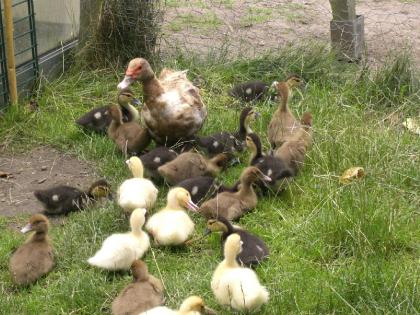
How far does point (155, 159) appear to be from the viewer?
6.71 meters

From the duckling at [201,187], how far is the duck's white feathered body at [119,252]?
869 millimetres

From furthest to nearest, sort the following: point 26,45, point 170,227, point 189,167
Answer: point 26,45 < point 189,167 < point 170,227

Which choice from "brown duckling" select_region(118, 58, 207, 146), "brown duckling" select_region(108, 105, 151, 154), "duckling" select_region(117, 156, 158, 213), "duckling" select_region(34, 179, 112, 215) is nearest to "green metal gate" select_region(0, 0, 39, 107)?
"brown duckling" select_region(108, 105, 151, 154)

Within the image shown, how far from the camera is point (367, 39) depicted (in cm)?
995

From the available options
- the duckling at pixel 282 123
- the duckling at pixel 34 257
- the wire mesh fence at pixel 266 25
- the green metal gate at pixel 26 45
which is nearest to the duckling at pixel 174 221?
the duckling at pixel 34 257

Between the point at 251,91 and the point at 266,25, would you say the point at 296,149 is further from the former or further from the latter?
the point at 266,25

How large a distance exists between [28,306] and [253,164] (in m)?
2.23

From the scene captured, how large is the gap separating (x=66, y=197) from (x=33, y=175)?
0.94 meters

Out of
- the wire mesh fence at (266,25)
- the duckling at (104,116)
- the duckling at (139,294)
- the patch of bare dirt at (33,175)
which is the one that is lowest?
the patch of bare dirt at (33,175)

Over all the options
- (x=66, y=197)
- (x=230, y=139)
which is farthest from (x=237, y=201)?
(x=66, y=197)

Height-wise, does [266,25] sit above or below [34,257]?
below

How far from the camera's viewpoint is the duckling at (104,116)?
7.51m

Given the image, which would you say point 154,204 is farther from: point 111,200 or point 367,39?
point 367,39

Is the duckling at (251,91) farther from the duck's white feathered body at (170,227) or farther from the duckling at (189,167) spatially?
the duck's white feathered body at (170,227)
